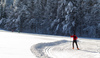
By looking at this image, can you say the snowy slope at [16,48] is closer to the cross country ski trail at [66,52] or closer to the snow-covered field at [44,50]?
the snow-covered field at [44,50]

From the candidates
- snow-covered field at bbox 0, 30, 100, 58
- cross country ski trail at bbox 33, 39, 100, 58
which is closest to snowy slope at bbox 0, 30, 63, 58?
snow-covered field at bbox 0, 30, 100, 58

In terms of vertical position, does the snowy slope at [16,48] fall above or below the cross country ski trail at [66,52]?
above

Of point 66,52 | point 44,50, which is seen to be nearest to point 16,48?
point 44,50

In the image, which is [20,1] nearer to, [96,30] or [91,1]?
[91,1]

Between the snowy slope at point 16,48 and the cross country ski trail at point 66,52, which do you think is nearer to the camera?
the snowy slope at point 16,48

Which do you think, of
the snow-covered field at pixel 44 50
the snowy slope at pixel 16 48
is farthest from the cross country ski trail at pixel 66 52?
the snowy slope at pixel 16 48

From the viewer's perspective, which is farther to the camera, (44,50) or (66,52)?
(44,50)

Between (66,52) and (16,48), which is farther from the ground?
(16,48)

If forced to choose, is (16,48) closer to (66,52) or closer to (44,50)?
(44,50)

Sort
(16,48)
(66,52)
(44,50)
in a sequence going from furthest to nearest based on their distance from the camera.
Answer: (16,48), (44,50), (66,52)

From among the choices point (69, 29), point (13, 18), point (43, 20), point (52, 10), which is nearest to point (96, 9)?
point (69, 29)

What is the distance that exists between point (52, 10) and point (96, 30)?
14799 mm

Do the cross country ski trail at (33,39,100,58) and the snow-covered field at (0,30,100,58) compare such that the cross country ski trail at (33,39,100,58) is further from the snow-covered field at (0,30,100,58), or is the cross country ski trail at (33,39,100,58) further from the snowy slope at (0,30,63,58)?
the snowy slope at (0,30,63,58)

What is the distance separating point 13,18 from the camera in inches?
1885
